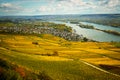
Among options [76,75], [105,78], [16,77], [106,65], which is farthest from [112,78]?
[16,77]

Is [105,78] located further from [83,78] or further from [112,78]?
[83,78]

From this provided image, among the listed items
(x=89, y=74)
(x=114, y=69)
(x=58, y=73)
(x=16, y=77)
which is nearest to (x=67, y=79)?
(x=58, y=73)

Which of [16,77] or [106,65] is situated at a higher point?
[16,77]

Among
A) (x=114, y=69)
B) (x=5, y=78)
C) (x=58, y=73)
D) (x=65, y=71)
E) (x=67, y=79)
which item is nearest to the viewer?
(x=5, y=78)

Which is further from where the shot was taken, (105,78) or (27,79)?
(105,78)

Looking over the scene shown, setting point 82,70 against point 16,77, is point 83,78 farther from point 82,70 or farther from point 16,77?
point 16,77

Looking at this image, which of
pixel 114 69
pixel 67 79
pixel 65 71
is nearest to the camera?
pixel 67 79

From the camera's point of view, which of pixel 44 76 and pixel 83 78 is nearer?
pixel 44 76

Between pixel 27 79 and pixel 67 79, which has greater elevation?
pixel 27 79

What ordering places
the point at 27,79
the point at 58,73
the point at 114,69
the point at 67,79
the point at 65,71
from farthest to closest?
1. the point at 114,69
2. the point at 65,71
3. the point at 58,73
4. the point at 67,79
5. the point at 27,79
